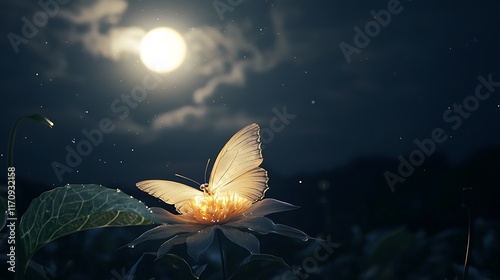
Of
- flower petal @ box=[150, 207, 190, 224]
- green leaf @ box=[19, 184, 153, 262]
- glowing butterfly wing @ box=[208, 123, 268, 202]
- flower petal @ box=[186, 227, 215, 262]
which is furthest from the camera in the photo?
glowing butterfly wing @ box=[208, 123, 268, 202]

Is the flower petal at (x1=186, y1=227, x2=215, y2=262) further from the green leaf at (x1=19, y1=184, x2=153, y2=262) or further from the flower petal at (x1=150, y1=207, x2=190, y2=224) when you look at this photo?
the green leaf at (x1=19, y1=184, x2=153, y2=262)

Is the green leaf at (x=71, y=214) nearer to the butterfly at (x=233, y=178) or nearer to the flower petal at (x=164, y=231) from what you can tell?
the flower petal at (x=164, y=231)

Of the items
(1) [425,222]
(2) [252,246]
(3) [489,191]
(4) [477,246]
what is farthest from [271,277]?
(3) [489,191]

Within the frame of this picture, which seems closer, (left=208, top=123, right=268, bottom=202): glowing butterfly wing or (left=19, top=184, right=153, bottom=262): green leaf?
(left=19, top=184, right=153, bottom=262): green leaf

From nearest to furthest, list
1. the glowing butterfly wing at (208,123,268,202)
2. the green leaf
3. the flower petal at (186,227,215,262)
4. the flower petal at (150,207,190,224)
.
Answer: the green leaf → the flower petal at (186,227,215,262) → the flower petal at (150,207,190,224) → the glowing butterfly wing at (208,123,268,202)

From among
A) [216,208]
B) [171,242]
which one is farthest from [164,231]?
[216,208]

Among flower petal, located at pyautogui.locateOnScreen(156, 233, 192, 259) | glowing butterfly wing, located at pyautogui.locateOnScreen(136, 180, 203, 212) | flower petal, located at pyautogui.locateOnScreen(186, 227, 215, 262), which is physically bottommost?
flower petal, located at pyautogui.locateOnScreen(186, 227, 215, 262)

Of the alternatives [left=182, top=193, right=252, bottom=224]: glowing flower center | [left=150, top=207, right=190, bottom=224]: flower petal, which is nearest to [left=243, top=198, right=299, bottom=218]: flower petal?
[left=182, top=193, right=252, bottom=224]: glowing flower center
